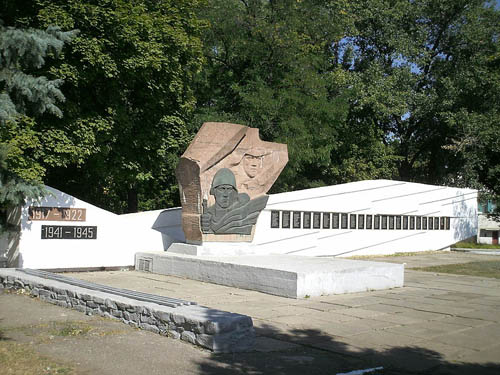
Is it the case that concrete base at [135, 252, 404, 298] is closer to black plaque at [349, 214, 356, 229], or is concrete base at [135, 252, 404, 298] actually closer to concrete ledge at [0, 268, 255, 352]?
concrete ledge at [0, 268, 255, 352]

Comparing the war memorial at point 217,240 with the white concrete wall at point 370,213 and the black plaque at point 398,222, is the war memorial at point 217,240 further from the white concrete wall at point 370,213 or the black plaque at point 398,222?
the black plaque at point 398,222

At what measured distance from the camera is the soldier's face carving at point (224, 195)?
54.3 ft

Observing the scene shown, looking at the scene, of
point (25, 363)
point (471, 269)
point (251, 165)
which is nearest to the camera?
point (25, 363)

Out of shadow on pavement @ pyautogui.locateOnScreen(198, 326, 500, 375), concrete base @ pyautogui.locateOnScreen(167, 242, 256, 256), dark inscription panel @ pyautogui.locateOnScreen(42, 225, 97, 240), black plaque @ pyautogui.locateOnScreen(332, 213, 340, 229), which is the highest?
black plaque @ pyautogui.locateOnScreen(332, 213, 340, 229)

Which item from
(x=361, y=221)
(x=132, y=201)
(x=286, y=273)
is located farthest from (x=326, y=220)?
(x=286, y=273)

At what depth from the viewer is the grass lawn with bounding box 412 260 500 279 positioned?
18.2 metres

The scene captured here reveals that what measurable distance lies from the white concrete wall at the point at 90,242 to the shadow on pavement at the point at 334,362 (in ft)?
29.8

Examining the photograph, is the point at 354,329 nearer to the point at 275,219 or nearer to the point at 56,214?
the point at 56,214

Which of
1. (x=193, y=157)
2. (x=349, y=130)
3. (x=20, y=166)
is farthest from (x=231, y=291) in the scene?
(x=349, y=130)

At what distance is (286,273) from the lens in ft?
40.5

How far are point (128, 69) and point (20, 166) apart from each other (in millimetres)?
4483

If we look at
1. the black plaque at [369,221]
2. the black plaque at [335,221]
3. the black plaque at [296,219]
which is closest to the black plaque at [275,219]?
the black plaque at [296,219]

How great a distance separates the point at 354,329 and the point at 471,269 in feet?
39.2

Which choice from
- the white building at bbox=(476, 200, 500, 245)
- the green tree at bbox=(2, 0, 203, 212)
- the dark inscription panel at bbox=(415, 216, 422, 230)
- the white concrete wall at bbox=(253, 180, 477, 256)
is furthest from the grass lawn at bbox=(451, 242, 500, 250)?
the green tree at bbox=(2, 0, 203, 212)
